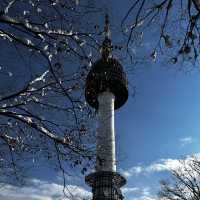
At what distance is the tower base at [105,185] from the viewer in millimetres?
38062

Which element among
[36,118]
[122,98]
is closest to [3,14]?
[36,118]

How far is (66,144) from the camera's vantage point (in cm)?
1114

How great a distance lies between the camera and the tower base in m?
38.1

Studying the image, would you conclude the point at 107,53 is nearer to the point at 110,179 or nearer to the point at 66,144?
the point at 66,144

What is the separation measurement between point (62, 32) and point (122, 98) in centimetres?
3889

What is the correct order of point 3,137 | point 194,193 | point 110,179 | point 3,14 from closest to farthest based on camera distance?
1. point 3,14
2. point 3,137
3. point 194,193
4. point 110,179

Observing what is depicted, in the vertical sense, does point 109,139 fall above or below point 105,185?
above

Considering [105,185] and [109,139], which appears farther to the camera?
[109,139]

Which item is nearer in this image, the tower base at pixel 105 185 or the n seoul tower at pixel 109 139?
the n seoul tower at pixel 109 139

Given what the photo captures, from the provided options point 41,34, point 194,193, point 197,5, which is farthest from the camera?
point 194,193

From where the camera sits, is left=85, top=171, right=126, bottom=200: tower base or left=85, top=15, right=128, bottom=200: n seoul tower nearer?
left=85, top=15, right=128, bottom=200: n seoul tower

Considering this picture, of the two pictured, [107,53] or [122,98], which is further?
[122,98]

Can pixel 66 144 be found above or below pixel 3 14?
below

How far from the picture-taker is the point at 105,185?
1499 inches
